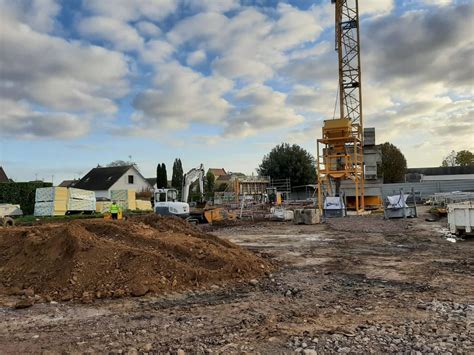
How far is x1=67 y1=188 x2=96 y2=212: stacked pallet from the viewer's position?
98.9 feet

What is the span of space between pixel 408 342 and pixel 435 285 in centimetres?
349

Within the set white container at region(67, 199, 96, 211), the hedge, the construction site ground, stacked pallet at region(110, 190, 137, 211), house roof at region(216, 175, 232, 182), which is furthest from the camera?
house roof at region(216, 175, 232, 182)

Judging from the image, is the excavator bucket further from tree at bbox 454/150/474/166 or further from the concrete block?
tree at bbox 454/150/474/166

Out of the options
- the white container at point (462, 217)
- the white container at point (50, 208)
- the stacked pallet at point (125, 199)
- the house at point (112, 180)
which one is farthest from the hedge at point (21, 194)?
the white container at point (462, 217)

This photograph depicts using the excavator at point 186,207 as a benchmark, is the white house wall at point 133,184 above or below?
above

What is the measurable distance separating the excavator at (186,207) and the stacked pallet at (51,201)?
839cm

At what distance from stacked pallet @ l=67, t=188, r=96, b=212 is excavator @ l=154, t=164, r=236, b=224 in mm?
8616

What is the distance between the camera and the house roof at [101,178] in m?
53.8

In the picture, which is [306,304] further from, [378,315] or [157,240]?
[157,240]

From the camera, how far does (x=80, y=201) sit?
31.1 metres

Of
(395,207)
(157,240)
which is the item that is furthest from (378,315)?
(395,207)

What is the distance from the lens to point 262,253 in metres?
12.9

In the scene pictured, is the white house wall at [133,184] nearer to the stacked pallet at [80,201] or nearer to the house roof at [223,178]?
the stacked pallet at [80,201]

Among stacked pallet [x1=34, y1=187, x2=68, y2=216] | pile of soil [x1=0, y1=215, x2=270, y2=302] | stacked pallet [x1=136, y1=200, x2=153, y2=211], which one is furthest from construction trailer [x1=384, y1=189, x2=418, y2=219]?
stacked pallet [x1=136, y1=200, x2=153, y2=211]
